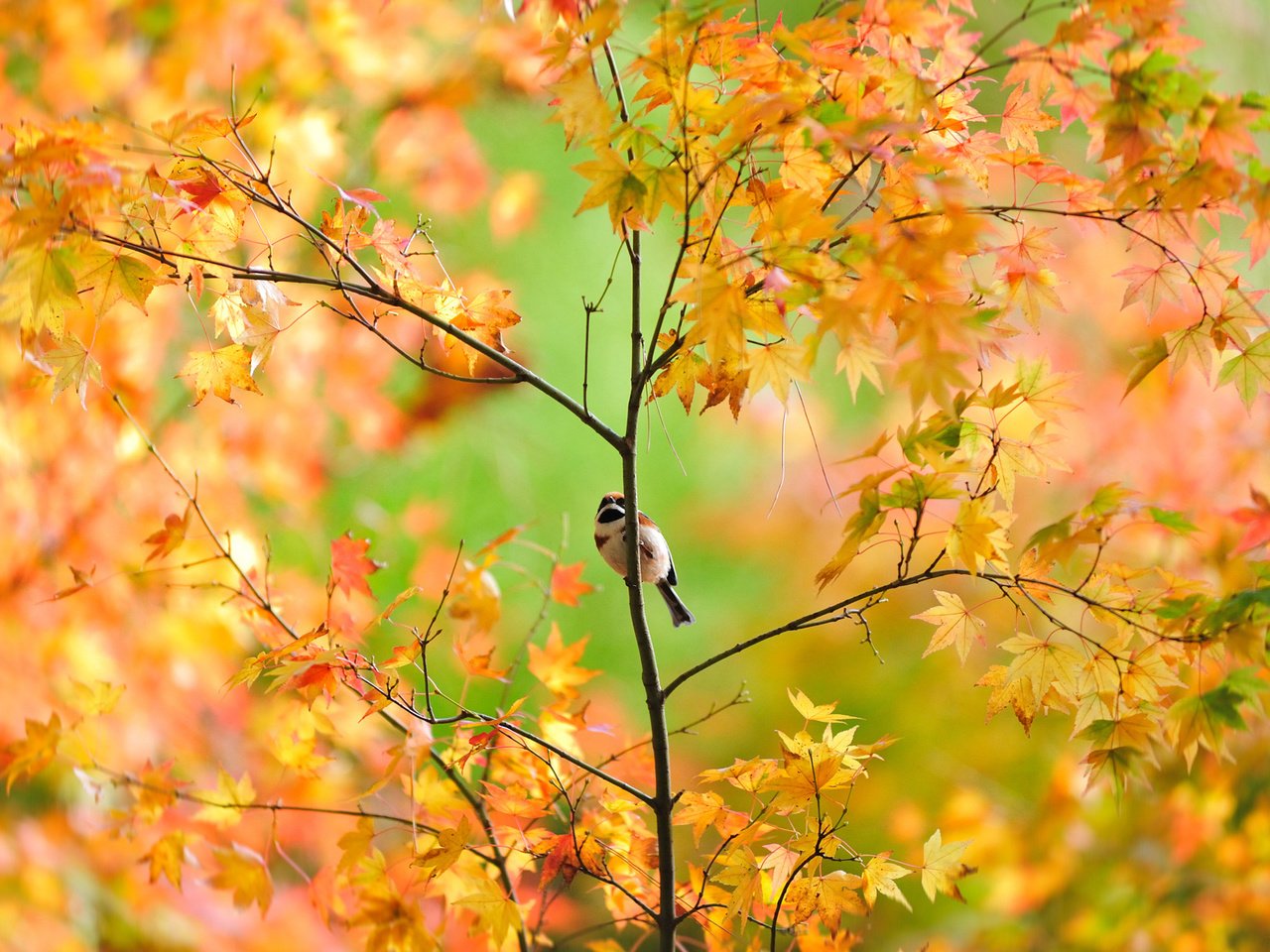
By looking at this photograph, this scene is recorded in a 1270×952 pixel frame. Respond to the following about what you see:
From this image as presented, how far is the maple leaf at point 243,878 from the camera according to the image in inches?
58.0

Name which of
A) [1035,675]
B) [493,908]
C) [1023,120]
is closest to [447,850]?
[493,908]

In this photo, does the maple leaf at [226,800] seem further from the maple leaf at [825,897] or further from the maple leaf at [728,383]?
the maple leaf at [728,383]

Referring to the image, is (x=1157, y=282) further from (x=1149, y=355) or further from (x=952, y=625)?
(x=952, y=625)

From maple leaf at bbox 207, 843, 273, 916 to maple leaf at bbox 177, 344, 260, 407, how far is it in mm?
693

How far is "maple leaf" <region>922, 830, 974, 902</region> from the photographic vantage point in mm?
1268

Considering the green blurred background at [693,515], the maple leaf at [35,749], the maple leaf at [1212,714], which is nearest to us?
the maple leaf at [1212,714]

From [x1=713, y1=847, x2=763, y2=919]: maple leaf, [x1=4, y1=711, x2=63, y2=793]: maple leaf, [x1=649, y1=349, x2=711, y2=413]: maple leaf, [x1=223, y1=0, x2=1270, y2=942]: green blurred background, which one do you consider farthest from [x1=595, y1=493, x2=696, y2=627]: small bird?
[x1=223, y1=0, x2=1270, y2=942]: green blurred background

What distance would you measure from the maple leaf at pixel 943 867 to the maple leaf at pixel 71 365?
1.23 metres

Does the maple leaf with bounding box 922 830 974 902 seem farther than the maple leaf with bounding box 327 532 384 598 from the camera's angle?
No

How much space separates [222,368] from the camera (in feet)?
4.31

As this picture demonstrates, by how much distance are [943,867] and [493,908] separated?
0.58m

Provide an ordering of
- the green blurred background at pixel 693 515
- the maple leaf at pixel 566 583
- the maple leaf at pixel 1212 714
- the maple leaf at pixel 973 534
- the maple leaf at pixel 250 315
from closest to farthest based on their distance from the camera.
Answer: the maple leaf at pixel 1212 714 → the maple leaf at pixel 973 534 → the maple leaf at pixel 250 315 → the maple leaf at pixel 566 583 → the green blurred background at pixel 693 515

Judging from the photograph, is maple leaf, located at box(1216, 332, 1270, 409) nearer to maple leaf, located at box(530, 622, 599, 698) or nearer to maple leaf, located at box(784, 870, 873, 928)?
maple leaf, located at box(784, 870, 873, 928)

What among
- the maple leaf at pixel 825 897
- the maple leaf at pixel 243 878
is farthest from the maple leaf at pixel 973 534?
the maple leaf at pixel 243 878
